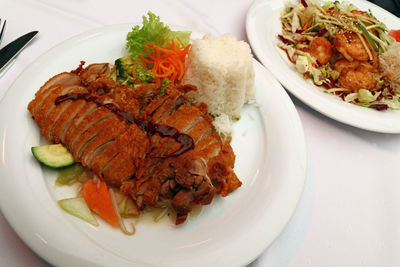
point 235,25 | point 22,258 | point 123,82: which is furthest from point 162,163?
point 235,25

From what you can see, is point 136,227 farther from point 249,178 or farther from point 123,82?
point 123,82

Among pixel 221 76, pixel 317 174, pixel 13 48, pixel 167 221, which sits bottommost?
pixel 317 174

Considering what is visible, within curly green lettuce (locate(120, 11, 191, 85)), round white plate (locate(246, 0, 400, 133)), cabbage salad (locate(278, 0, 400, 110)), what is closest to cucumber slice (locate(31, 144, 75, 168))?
curly green lettuce (locate(120, 11, 191, 85))

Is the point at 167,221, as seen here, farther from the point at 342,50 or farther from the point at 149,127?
the point at 342,50

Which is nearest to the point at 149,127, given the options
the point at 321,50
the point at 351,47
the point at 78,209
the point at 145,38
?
the point at 78,209

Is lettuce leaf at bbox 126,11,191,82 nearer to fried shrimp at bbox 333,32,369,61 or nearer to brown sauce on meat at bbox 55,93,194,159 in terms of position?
brown sauce on meat at bbox 55,93,194,159

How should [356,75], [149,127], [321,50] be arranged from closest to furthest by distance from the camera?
[149,127] → [356,75] → [321,50]
